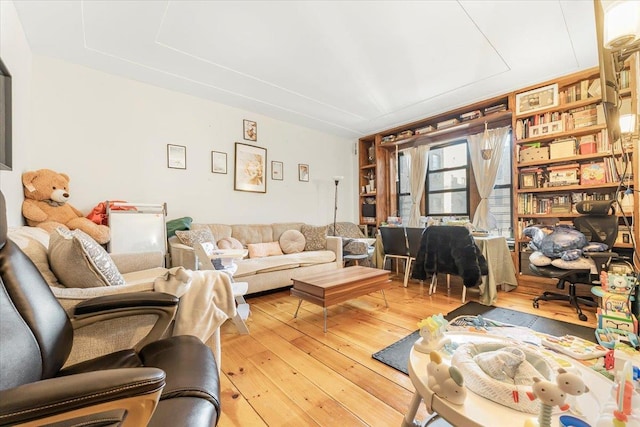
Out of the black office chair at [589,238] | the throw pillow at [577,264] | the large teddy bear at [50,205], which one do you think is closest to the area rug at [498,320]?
the black office chair at [589,238]

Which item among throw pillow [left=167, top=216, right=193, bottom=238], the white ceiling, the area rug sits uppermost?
the white ceiling

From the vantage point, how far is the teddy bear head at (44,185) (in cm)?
233

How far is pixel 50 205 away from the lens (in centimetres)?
244

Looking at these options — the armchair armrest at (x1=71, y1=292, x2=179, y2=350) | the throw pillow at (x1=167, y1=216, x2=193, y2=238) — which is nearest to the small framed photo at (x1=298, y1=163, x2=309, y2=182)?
the throw pillow at (x1=167, y1=216, x2=193, y2=238)

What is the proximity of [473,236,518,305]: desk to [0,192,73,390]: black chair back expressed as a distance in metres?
3.22

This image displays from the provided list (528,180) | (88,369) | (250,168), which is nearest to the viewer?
(88,369)

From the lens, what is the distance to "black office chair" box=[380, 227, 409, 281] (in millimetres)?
3641

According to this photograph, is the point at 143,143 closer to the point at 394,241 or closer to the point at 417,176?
the point at 394,241

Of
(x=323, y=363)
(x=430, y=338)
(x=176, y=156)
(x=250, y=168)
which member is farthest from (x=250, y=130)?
(x=430, y=338)

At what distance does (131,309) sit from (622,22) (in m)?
2.39

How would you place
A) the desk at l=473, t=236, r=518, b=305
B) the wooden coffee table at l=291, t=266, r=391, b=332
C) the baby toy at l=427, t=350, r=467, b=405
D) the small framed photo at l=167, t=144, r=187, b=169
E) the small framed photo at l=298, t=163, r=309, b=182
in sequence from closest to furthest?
the baby toy at l=427, t=350, r=467, b=405, the wooden coffee table at l=291, t=266, r=391, b=332, the desk at l=473, t=236, r=518, b=305, the small framed photo at l=167, t=144, r=187, b=169, the small framed photo at l=298, t=163, r=309, b=182

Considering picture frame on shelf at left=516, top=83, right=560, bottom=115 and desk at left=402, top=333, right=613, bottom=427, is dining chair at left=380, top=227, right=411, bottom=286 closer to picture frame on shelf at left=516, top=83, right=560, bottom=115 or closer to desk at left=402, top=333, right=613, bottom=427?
picture frame on shelf at left=516, top=83, right=560, bottom=115

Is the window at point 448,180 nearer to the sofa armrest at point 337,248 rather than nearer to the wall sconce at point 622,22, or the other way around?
the sofa armrest at point 337,248

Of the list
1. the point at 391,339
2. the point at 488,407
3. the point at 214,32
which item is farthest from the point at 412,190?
the point at 488,407
